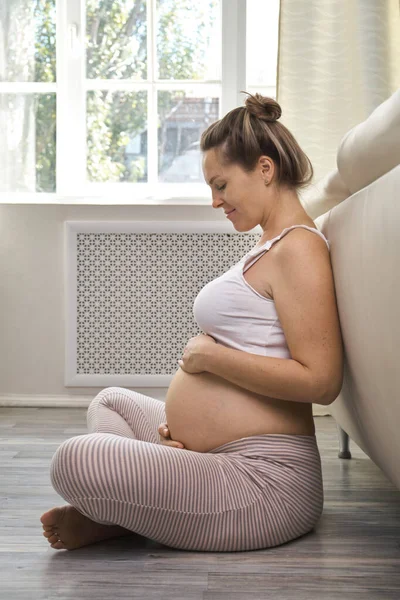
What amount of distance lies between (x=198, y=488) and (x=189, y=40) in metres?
2.51

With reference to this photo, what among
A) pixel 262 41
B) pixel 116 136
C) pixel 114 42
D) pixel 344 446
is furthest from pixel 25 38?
pixel 344 446

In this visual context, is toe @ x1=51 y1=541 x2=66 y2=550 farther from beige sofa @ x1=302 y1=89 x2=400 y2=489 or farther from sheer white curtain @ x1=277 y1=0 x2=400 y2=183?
sheer white curtain @ x1=277 y1=0 x2=400 y2=183

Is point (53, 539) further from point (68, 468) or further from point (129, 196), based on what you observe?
point (129, 196)

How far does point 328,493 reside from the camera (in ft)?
5.90

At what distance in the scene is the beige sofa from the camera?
102 centimetres

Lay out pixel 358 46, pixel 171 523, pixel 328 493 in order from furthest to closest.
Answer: pixel 358 46, pixel 328 493, pixel 171 523

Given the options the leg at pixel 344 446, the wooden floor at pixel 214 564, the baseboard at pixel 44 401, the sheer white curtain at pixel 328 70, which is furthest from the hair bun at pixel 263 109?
the baseboard at pixel 44 401

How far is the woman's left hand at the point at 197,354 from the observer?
1414 millimetres

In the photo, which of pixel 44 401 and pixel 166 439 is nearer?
pixel 166 439

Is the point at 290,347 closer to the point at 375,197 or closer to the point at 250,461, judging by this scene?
the point at 250,461

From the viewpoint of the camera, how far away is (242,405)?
4.61ft

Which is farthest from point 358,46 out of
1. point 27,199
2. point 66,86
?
point 27,199

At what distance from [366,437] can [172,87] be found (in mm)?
2267

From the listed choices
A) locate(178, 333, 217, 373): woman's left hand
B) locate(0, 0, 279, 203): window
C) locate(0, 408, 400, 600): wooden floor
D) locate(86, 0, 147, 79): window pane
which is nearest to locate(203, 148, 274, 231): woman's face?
locate(178, 333, 217, 373): woman's left hand
